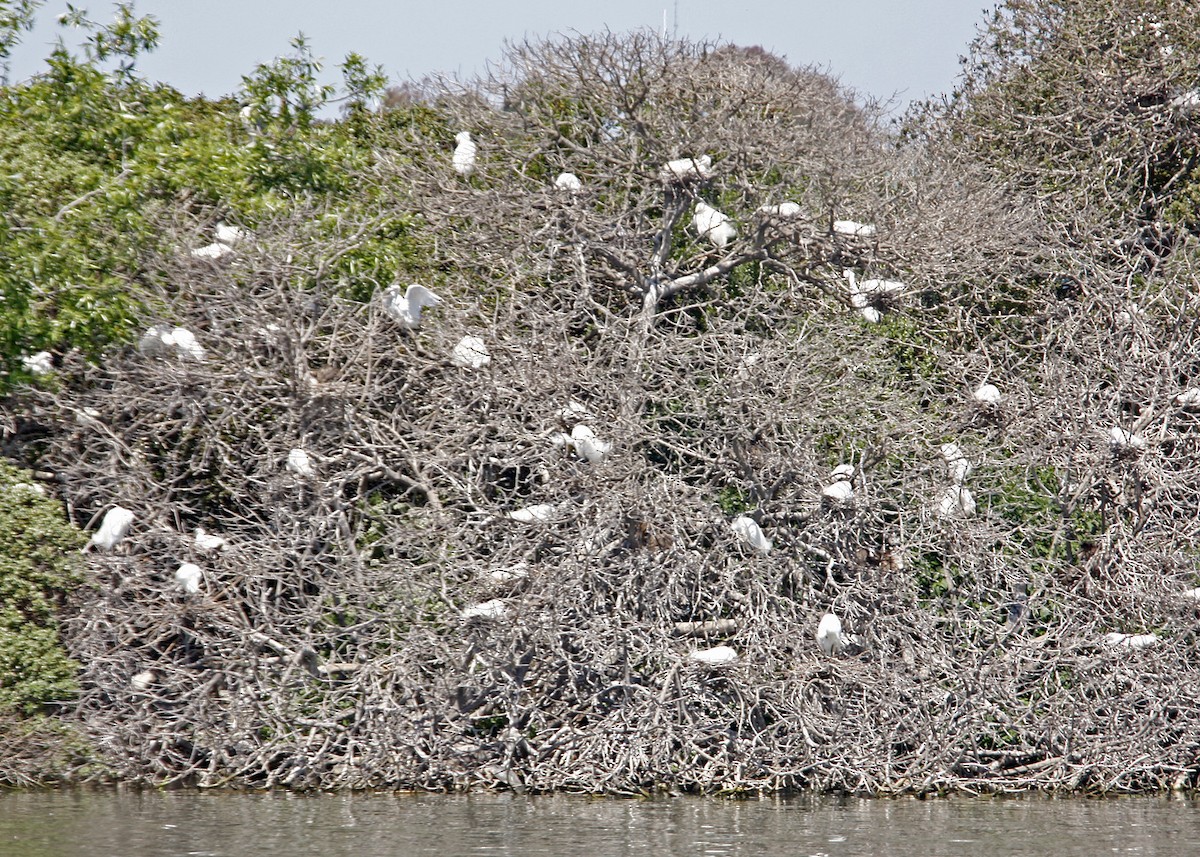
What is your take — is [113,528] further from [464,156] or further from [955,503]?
[955,503]

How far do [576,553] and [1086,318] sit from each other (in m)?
4.64

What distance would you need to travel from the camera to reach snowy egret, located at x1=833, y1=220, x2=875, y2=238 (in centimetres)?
939

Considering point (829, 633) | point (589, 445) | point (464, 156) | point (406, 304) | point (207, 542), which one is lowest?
point (829, 633)

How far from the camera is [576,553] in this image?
8.08m

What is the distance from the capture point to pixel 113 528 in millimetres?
8180

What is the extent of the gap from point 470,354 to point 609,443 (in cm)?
111

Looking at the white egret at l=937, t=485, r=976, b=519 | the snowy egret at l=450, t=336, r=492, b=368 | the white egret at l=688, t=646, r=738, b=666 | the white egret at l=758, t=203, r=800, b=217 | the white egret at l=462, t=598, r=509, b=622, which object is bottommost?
the white egret at l=688, t=646, r=738, b=666

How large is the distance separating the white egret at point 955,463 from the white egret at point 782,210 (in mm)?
2006

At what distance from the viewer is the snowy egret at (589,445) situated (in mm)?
8008

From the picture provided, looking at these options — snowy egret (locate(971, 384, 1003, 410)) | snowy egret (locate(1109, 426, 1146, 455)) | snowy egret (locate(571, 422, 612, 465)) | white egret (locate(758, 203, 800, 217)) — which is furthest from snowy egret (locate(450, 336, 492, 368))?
snowy egret (locate(1109, 426, 1146, 455))

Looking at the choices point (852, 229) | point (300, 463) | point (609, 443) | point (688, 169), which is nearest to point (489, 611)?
point (609, 443)

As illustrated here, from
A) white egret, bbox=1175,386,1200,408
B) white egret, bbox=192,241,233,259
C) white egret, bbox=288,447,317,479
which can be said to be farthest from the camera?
white egret, bbox=1175,386,1200,408

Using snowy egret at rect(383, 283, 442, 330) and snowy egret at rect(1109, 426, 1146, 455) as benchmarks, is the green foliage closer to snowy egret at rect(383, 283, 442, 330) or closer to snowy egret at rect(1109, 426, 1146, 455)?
snowy egret at rect(383, 283, 442, 330)

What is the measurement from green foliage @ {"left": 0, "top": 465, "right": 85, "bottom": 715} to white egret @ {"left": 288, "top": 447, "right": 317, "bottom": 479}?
150 cm
